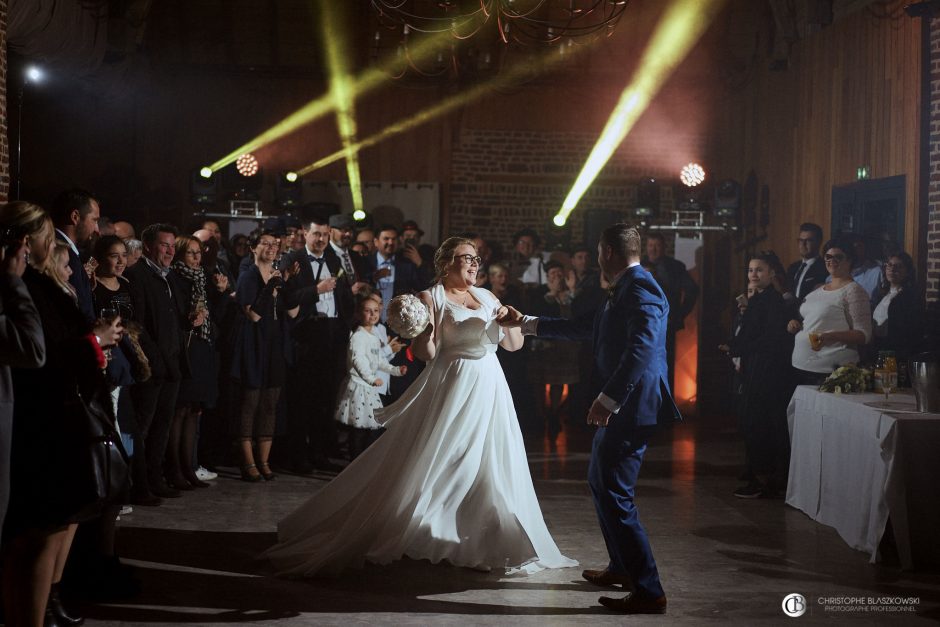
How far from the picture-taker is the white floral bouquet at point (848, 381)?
5395 millimetres

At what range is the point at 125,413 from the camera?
4547 mm

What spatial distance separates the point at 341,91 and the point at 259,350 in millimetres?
6752

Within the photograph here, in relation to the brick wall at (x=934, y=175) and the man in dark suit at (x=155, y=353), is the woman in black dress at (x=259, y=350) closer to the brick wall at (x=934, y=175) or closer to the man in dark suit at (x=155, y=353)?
the man in dark suit at (x=155, y=353)

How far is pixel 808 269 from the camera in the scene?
7.54m

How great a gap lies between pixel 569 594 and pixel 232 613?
4.38ft

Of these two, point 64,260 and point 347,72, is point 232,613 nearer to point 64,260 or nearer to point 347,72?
point 64,260

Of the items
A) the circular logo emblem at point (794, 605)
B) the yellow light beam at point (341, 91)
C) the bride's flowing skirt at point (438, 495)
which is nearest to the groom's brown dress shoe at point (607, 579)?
the bride's flowing skirt at point (438, 495)

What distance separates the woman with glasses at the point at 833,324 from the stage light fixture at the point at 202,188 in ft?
24.5

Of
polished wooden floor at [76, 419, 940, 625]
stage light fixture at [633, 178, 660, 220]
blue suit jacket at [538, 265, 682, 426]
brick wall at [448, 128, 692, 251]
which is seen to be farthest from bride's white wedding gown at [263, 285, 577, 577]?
brick wall at [448, 128, 692, 251]

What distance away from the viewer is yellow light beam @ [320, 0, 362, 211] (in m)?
12.2

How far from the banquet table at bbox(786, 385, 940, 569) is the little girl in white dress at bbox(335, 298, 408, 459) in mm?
2735

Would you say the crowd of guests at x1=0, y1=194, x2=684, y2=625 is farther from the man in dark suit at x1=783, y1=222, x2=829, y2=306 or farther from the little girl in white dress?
the man in dark suit at x1=783, y1=222, x2=829, y2=306

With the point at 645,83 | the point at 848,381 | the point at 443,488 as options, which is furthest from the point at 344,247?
the point at 645,83

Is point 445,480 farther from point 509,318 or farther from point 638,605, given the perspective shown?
point 638,605
